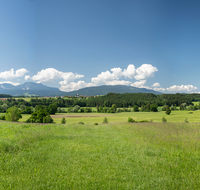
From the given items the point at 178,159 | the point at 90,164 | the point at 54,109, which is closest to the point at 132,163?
the point at 90,164

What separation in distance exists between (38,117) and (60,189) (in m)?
48.5

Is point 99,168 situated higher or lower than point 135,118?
higher

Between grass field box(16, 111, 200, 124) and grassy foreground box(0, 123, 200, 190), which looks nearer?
grassy foreground box(0, 123, 200, 190)

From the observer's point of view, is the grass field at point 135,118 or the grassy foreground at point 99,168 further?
the grass field at point 135,118

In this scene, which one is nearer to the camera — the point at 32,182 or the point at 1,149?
the point at 32,182

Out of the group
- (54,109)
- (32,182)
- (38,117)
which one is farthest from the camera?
(54,109)

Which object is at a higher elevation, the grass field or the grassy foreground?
the grassy foreground

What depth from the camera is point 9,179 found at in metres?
5.47

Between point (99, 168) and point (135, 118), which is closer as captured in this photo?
point (99, 168)

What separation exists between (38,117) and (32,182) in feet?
156

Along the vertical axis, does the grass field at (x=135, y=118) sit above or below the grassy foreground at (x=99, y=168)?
below

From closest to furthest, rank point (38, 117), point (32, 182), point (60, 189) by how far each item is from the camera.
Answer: point (60, 189), point (32, 182), point (38, 117)

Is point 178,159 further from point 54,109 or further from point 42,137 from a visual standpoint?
point 54,109

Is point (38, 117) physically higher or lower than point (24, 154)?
lower
